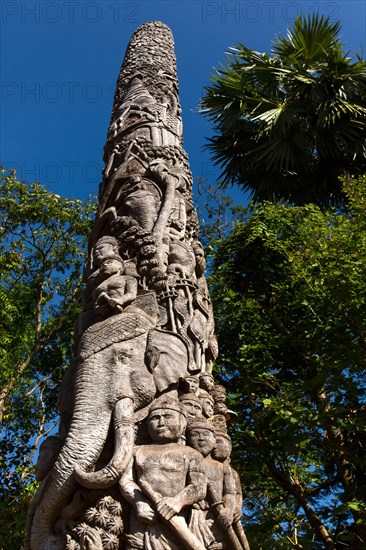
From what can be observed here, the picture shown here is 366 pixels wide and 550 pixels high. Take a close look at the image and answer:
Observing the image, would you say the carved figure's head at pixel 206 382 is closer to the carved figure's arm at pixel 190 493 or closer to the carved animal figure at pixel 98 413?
the carved animal figure at pixel 98 413

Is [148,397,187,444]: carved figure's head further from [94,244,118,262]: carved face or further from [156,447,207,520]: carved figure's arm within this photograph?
[94,244,118,262]: carved face

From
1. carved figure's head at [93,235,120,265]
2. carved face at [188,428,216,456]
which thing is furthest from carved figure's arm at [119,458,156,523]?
carved figure's head at [93,235,120,265]

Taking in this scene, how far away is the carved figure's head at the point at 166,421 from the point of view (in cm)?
316

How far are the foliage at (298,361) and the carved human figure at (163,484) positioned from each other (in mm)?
2840

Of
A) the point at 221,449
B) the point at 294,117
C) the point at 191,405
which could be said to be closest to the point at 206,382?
the point at 191,405

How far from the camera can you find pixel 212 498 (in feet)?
10.5

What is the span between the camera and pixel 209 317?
14.6 feet

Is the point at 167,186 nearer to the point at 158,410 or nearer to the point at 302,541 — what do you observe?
the point at 158,410

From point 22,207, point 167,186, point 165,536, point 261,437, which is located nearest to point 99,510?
point 165,536

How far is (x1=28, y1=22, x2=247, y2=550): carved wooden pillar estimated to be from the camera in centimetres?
291

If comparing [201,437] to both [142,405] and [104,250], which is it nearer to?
[142,405]

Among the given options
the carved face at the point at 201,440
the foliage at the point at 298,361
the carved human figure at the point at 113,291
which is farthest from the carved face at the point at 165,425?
the foliage at the point at 298,361

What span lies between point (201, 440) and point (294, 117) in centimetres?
780

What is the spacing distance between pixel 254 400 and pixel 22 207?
6.96m
